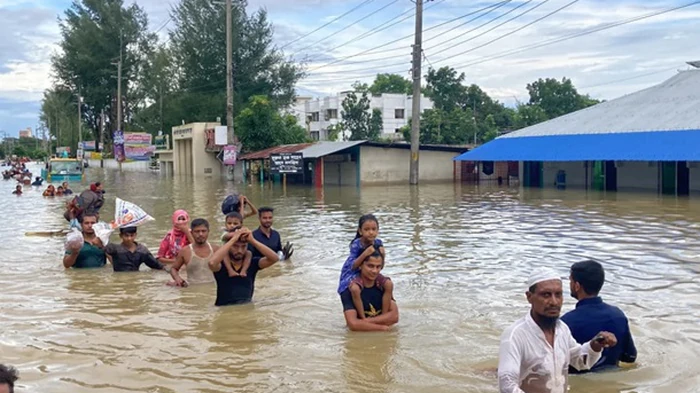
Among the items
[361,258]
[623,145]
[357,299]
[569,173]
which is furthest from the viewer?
[569,173]

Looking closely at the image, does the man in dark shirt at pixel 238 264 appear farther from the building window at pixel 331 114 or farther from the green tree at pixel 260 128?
the building window at pixel 331 114

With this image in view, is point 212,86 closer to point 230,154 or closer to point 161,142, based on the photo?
point 161,142

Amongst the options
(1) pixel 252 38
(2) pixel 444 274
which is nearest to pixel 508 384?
(2) pixel 444 274

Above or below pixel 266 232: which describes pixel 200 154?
above

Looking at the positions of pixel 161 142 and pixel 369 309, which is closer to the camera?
pixel 369 309

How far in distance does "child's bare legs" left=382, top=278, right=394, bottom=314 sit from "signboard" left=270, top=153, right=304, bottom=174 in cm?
3142

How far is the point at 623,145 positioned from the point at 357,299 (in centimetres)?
2465

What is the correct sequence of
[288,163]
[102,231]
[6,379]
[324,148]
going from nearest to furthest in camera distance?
[6,379] < [102,231] < [288,163] < [324,148]

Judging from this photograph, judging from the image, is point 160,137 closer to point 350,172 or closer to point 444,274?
point 350,172

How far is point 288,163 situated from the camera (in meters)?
39.2

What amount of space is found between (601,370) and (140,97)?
83562 mm

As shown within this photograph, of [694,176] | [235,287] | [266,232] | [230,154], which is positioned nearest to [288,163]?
[230,154]

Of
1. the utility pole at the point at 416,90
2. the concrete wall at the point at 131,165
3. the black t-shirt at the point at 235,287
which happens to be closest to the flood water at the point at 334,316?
the black t-shirt at the point at 235,287

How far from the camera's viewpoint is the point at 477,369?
6.43 meters
